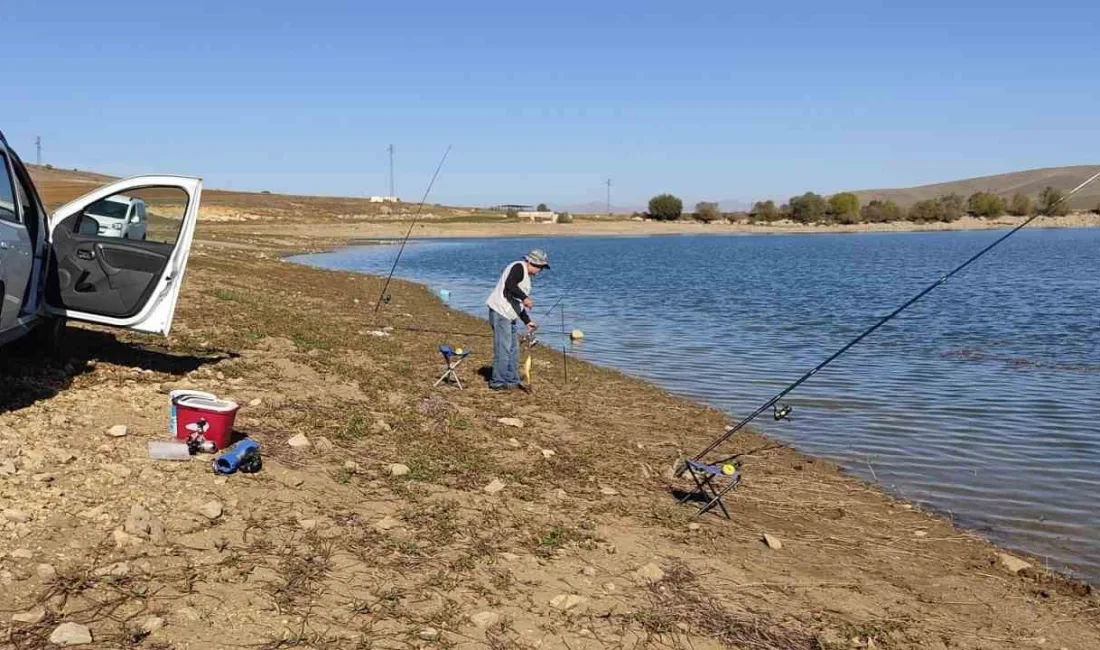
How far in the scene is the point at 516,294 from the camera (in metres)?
10.9

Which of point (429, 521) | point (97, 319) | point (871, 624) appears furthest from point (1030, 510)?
point (97, 319)

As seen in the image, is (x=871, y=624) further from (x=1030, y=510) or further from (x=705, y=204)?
(x=705, y=204)

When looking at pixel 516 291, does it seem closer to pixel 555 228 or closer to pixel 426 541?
pixel 426 541

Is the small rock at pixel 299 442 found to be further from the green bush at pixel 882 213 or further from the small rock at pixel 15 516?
the green bush at pixel 882 213

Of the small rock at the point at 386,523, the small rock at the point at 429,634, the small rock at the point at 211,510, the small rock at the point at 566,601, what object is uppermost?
the small rock at the point at 211,510

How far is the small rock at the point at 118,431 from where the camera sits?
22.1 ft

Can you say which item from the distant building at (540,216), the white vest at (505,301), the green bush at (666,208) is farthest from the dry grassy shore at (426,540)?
the green bush at (666,208)

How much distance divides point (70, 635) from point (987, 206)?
153 m

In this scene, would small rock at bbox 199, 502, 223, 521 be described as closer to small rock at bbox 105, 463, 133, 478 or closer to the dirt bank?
A: the dirt bank

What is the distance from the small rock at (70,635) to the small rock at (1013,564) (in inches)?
248

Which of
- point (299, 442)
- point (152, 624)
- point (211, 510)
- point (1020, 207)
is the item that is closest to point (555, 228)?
point (1020, 207)

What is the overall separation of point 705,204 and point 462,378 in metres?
133

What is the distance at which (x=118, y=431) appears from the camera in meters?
6.78

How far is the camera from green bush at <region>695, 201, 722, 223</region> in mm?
139750
